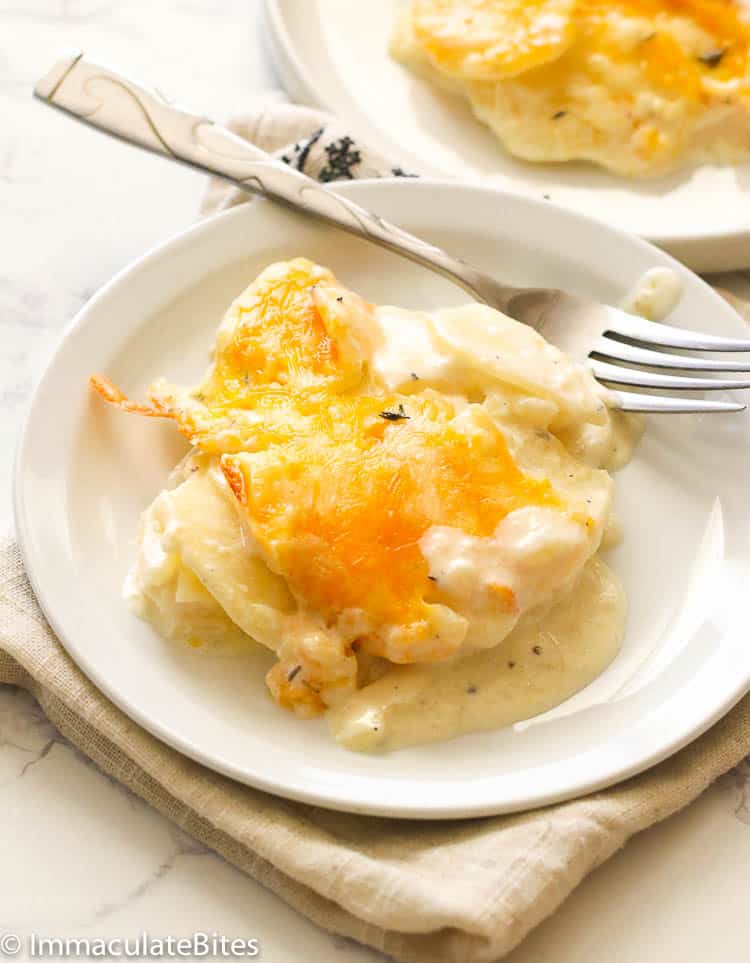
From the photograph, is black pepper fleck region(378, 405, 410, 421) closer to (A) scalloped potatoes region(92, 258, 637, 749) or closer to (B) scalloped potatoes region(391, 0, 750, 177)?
(A) scalloped potatoes region(92, 258, 637, 749)

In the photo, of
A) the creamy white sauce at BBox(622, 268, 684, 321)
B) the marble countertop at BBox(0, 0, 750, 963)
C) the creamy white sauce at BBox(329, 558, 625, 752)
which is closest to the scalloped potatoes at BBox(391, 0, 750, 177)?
the creamy white sauce at BBox(622, 268, 684, 321)

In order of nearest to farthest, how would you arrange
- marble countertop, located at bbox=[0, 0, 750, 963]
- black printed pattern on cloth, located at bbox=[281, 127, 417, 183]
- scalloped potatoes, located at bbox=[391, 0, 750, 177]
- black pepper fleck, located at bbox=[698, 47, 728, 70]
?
marble countertop, located at bbox=[0, 0, 750, 963] < black printed pattern on cloth, located at bbox=[281, 127, 417, 183] < scalloped potatoes, located at bbox=[391, 0, 750, 177] < black pepper fleck, located at bbox=[698, 47, 728, 70]

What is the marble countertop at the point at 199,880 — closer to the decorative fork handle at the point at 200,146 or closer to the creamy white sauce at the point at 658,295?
the decorative fork handle at the point at 200,146

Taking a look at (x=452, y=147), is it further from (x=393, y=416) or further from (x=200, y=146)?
(x=393, y=416)

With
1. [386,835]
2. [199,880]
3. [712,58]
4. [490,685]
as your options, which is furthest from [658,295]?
[199,880]

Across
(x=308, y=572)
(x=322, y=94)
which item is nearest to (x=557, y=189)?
(x=322, y=94)

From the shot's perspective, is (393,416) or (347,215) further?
(347,215)
